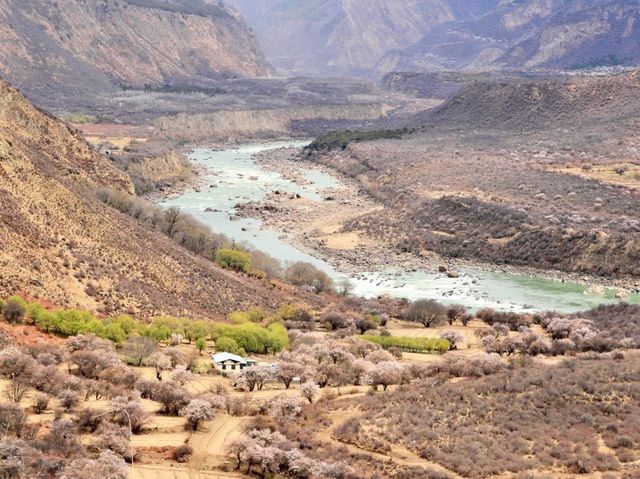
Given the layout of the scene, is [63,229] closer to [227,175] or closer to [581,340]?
[581,340]

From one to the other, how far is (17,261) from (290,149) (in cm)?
12535

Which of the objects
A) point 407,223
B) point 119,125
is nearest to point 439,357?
point 407,223

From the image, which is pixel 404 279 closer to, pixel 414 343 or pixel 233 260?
pixel 233 260

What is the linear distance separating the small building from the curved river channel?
27385mm

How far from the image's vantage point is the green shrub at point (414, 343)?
52.7 m

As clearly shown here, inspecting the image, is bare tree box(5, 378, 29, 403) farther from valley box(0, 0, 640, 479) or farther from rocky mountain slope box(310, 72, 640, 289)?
rocky mountain slope box(310, 72, 640, 289)

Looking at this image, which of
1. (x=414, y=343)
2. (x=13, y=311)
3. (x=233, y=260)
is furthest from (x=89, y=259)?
(x=414, y=343)

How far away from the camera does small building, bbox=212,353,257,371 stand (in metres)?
45.1

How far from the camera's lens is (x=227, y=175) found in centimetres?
13488

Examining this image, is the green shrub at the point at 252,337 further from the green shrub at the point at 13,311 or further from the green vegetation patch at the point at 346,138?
the green vegetation patch at the point at 346,138

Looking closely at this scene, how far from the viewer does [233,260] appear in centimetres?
7062

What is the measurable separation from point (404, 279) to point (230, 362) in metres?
34.4

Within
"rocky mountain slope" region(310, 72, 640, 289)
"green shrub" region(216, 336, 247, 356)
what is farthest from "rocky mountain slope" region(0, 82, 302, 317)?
→ "rocky mountain slope" region(310, 72, 640, 289)

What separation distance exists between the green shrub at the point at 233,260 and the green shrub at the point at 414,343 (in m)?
18.9
